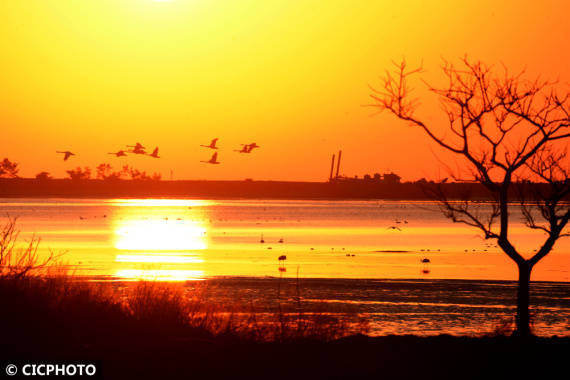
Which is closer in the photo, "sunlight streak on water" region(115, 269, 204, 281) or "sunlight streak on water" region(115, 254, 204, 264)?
"sunlight streak on water" region(115, 269, 204, 281)

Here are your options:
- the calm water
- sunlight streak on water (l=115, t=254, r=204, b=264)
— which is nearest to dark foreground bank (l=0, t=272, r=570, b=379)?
the calm water

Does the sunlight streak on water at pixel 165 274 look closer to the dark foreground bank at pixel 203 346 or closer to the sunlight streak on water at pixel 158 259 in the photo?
the sunlight streak on water at pixel 158 259

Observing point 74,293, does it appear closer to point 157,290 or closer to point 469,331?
point 157,290

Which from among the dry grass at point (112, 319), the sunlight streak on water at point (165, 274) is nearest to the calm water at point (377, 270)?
the sunlight streak on water at point (165, 274)

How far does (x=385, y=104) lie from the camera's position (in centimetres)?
1981

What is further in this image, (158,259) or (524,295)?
(158,259)

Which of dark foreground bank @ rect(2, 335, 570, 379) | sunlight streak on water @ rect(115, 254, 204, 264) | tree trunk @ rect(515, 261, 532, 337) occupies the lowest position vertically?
sunlight streak on water @ rect(115, 254, 204, 264)

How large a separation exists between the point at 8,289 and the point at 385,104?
8.14 m

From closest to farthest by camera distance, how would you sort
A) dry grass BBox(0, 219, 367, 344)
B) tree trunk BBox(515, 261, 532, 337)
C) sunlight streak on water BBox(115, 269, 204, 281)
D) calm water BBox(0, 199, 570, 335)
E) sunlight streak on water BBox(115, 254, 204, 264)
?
dry grass BBox(0, 219, 367, 344) → tree trunk BBox(515, 261, 532, 337) → calm water BBox(0, 199, 570, 335) → sunlight streak on water BBox(115, 269, 204, 281) → sunlight streak on water BBox(115, 254, 204, 264)

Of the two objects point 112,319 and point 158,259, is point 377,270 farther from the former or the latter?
point 112,319

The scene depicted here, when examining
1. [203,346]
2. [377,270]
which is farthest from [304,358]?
[377,270]

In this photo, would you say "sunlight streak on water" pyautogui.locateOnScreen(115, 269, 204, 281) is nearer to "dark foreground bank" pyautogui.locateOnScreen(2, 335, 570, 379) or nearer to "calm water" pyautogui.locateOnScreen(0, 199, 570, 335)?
"calm water" pyautogui.locateOnScreen(0, 199, 570, 335)

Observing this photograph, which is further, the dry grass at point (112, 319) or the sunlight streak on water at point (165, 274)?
the sunlight streak on water at point (165, 274)

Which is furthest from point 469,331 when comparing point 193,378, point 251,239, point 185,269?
point 251,239
